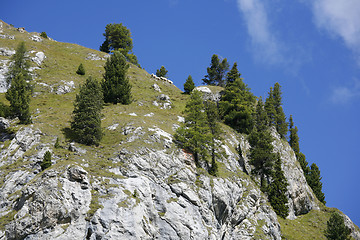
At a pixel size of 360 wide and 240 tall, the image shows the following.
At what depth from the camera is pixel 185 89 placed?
90.4 meters

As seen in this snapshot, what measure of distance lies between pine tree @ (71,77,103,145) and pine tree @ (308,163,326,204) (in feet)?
257

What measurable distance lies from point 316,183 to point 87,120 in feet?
A: 270

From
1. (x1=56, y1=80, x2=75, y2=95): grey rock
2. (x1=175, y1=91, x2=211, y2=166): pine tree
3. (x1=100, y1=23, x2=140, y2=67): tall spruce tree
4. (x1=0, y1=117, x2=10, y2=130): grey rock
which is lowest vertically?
(x1=0, y1=117, x2=10, y2=130): grey rock

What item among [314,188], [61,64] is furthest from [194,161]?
[314,188]

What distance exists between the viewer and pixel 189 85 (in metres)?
90.4

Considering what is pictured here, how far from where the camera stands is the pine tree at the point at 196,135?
172 ft

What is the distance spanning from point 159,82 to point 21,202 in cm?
6428

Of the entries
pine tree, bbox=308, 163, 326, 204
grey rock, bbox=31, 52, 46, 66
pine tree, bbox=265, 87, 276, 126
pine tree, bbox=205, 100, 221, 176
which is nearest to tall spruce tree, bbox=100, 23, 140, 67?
grey rock, bbox=31, 52, 46, 66

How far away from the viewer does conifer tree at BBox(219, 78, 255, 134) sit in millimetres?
77062

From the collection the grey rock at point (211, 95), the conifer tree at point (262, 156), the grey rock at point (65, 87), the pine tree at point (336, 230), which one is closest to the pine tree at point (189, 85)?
the grey rock at point (211, 95)

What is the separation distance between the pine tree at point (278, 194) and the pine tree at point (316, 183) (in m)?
36.4

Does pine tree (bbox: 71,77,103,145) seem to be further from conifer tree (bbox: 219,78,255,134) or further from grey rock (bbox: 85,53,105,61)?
→ grey rock (bbox: 85,53,105,61)

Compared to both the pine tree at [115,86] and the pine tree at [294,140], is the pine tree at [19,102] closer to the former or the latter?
the pine tree at [115,86]

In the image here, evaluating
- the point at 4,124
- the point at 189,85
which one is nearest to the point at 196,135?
the point at 4,124
